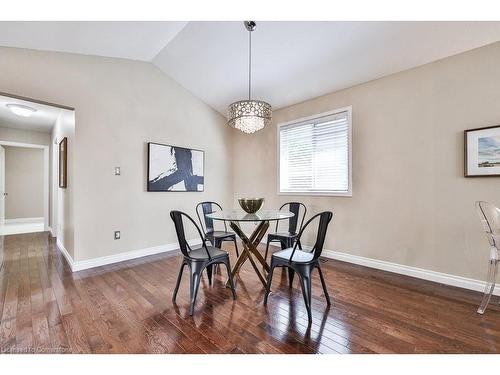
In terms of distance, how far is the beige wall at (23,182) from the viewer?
675 centimetres

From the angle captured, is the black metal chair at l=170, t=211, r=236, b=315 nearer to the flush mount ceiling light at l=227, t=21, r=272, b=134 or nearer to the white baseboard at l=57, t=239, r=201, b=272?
the flush mount ceiling light at l=227, t=21, r=272, b=134

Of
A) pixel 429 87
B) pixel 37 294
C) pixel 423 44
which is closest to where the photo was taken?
pixel 37 294

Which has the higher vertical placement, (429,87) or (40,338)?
(429,87)

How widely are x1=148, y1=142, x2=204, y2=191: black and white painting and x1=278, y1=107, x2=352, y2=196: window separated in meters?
1.54

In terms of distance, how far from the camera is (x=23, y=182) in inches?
274

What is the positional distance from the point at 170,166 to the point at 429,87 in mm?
3772

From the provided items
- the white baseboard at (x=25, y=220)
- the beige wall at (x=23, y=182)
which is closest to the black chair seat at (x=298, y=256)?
the white baseboard at (x=25, y=220)

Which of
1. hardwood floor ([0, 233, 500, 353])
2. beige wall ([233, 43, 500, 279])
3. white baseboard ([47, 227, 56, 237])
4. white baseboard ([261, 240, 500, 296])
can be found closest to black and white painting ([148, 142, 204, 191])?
hardwood floor ([0, 233, 500, 353])

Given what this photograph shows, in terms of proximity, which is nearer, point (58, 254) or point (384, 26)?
point (384, 26)
